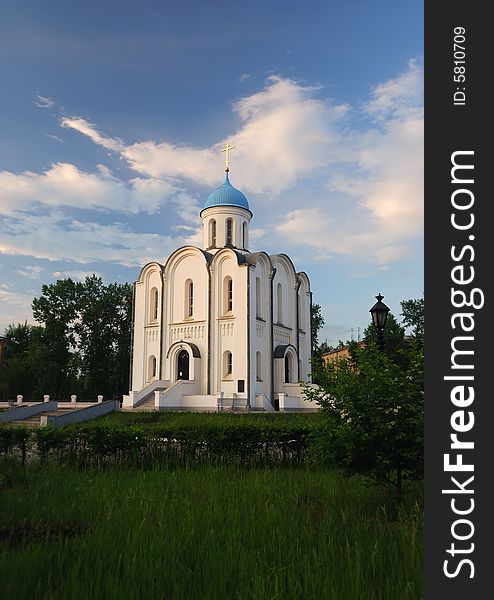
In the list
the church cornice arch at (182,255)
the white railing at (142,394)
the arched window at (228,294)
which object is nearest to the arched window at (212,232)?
the church cornice arch at (182,255)

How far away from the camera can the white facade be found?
30.8 m

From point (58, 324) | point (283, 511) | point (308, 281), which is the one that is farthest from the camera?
point (58, 324)

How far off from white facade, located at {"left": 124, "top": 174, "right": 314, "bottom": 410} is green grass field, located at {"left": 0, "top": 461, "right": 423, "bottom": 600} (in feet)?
76.5

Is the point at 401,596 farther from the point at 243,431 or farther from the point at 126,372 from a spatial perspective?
the point at 126,372

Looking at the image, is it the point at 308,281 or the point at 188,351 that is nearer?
the point at 188,351

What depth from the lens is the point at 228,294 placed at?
3256 cm

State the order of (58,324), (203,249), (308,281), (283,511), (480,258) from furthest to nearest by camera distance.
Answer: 1. (58,324)
2. (308,281)
3. (203,249)
4. (283,511)
5. (480,258)

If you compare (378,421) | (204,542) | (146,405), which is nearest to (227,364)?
(146,405)

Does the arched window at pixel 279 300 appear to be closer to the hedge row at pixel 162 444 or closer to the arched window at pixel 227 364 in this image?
the arched window at pixel 227 364

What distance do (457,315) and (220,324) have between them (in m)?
29.8

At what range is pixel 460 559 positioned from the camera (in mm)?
2242

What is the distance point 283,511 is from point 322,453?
4.04 feet

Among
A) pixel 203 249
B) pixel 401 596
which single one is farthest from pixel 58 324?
pixel 401 596

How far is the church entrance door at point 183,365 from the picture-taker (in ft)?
107
